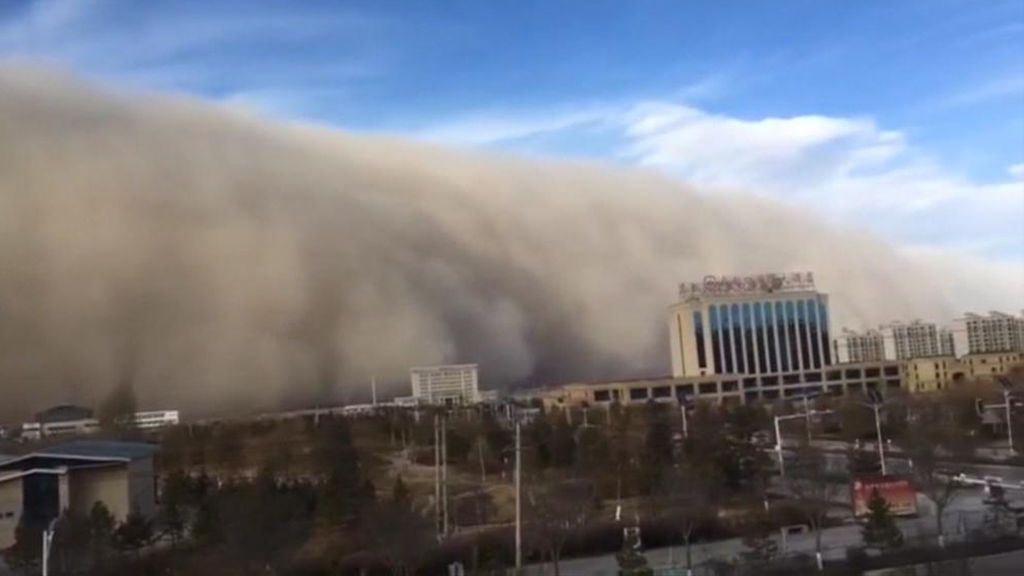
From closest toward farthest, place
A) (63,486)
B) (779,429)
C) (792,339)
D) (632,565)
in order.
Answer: (632,565) → (63,486) → (779,429) → (792,339)

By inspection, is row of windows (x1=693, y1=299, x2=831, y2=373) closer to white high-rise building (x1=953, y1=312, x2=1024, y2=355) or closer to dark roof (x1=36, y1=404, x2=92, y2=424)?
white high-rise building (x1=953, y1=312, x2=1024, y2=355)

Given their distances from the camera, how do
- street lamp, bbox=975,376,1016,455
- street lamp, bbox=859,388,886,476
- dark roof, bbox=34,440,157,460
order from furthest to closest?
street lamp, bbox=975,376,1016,455 → street lamp, bbox=859,388,886,476 → dark roof, bbox=34,440,157,460

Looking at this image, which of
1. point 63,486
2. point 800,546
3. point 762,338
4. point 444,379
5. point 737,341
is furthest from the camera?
point 444,379

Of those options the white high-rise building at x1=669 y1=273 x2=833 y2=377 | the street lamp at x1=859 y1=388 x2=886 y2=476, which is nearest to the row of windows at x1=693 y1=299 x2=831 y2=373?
the white high-rise building at x1=669 y1=273 x2=833 y2=377

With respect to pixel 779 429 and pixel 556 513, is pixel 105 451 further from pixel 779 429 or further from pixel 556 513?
pixel 779 429

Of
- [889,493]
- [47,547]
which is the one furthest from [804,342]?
[47,547]

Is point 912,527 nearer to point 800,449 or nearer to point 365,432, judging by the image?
point 800,449

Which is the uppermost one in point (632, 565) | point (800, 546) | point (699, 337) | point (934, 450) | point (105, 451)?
point (699, 337)

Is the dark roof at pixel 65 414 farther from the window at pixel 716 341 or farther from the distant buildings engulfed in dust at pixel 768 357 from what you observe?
the window at pixel 716 341
